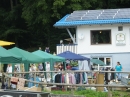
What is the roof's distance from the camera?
36.4 metres

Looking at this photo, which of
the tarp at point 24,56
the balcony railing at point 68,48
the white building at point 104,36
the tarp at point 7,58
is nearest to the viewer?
the tarp at point 7,58

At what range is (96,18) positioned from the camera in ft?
121

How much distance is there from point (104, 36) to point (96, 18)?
1.87 metres

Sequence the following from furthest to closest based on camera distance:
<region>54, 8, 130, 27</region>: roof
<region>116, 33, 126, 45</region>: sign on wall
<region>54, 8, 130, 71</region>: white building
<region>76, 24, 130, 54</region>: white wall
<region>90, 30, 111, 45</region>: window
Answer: <region>90, 30, 111, 45</region>: window, <region>76, 24, 130, 54</region>: white wall, <region>116, 33, 126, 45</region>: sign on wall, <region>54, 8, 130, 71</region>: white building, <region>54, 8, 130, 27</region>: roof

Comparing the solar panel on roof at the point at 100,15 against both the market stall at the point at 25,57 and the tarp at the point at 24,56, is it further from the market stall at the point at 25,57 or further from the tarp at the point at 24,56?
the market stall at the point at 25,57

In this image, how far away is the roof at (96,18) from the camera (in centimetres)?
3638

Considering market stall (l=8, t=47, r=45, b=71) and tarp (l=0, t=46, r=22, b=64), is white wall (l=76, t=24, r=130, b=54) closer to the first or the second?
market stall (l=8, t=47, r=45, b=71)

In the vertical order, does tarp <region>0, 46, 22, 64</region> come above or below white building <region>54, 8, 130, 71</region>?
below

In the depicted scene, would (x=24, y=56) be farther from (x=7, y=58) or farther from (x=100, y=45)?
(x=100, y=45)

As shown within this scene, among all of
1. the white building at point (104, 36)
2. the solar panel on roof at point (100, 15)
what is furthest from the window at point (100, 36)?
the solar panel on roof at point (100, 15)

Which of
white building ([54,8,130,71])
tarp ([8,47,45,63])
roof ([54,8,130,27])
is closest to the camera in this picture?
tarp ([8,47,45,63])

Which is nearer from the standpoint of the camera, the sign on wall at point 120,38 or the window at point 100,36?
the sign on wall at point 120,38

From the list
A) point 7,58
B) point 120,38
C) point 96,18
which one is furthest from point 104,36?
point 7,58

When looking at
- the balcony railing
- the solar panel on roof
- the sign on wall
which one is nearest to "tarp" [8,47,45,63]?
the balcony railing
